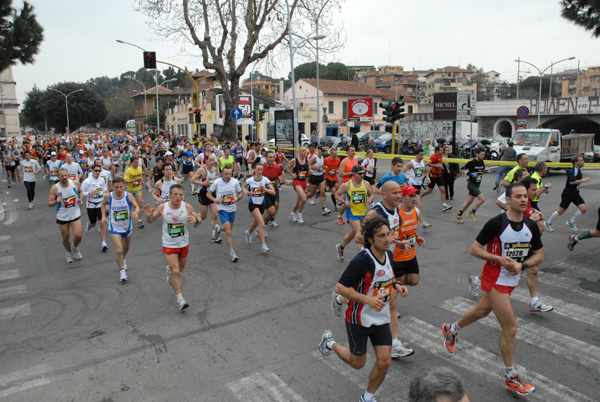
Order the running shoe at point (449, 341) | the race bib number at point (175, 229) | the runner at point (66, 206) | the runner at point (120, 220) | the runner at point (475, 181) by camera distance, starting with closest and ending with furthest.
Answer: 1. the running shoe at point (449, 341)
2. the race bib number at point (175, 229)
3. the runner at point (120, 220)
4. the runner at point (66, 206)
5. the runner at point (475, 181)

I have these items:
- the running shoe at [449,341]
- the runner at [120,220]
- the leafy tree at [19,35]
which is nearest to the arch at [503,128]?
the leafy tree at [19,35]

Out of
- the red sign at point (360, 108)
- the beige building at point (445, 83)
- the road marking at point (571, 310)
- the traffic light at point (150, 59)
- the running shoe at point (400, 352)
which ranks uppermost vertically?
the beige building at point (445, 83)

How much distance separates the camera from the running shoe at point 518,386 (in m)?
4.29

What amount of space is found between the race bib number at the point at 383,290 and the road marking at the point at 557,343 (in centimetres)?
241

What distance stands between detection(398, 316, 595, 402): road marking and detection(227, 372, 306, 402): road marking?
1720 millimetres

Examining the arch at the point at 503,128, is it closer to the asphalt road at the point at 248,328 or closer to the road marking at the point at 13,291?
the asphalt road at the point at 248,328

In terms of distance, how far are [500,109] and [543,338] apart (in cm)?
4995

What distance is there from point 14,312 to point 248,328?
3584 millimetres

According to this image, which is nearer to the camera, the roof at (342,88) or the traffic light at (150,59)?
the traffic light at (150,59)

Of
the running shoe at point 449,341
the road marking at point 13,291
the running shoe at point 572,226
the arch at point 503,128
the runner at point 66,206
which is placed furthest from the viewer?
the arch at point 503,128

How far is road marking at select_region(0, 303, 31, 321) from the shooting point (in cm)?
655

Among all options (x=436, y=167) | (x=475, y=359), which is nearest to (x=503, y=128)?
(x=436, y=167)

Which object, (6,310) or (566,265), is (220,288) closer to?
(6,310)

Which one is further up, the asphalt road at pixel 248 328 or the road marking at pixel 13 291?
the asphalt road at pixel 248 328
